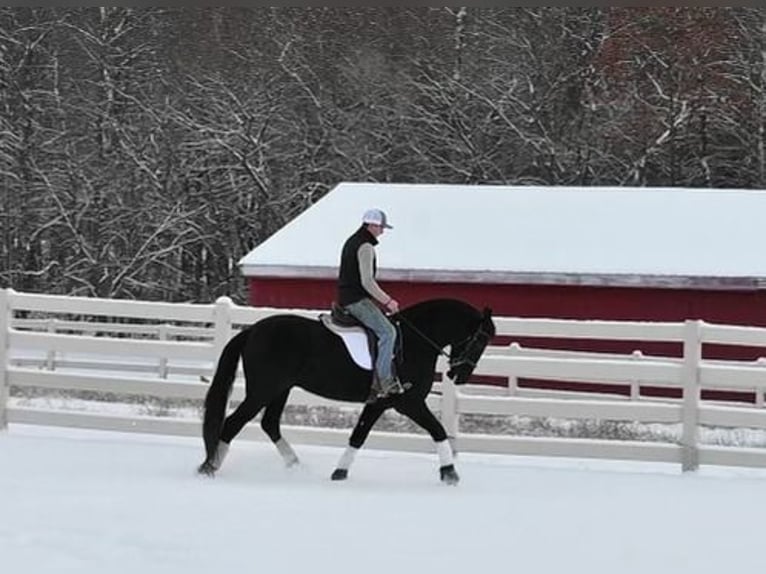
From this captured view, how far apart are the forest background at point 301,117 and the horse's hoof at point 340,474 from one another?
24.3m

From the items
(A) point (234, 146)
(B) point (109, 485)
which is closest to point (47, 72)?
(A) point (234, 146)

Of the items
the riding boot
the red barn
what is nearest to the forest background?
the red barn

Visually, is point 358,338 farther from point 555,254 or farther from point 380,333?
point 555,254

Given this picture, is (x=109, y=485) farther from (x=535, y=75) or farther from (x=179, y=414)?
(x=535, y=75)

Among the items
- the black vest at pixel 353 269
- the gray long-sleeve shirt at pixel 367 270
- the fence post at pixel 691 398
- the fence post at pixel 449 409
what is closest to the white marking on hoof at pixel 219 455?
the black vest at pixel 353 269

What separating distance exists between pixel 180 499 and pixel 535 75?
29995 mm

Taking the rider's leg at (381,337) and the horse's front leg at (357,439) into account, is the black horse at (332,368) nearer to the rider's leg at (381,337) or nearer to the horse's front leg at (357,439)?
the horse's front leg at (357,439)

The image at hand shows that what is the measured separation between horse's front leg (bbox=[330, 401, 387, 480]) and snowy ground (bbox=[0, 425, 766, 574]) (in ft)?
0.42

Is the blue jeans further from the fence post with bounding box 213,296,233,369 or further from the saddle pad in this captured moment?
the fence post with bounding box 213,296,233,369

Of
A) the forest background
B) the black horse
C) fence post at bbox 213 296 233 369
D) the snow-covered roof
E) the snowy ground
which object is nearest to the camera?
the snowy ground

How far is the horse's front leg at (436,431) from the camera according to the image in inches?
333

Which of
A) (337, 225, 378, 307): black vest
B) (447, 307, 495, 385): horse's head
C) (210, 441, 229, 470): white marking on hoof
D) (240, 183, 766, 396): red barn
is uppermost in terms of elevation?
(337, 225, 378, 307): black vest

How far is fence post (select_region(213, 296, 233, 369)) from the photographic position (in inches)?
404

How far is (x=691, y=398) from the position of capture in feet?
30.6
